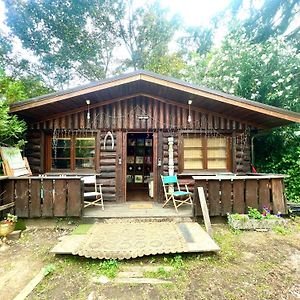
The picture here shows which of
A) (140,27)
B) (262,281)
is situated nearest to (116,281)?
(262,281)

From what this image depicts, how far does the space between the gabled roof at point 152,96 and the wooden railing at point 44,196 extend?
187 cm

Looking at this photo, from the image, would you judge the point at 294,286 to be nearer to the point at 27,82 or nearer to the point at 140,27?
the point at 27,82

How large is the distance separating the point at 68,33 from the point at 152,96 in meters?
10.9

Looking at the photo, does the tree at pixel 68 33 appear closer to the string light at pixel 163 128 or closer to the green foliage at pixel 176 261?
the string light at pixel 163 128

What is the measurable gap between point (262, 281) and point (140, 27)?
16.7 m

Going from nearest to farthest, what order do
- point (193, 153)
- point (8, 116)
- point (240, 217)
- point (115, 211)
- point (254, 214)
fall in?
point (240, 217), point (254, 214), point (8, 116), point (115, 211), point (193, 153)

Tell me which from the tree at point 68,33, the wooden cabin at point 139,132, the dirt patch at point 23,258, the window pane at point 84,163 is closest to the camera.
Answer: the dirt patch at point 23,258

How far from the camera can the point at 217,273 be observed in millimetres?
3066

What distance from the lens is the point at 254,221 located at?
474 centimetres

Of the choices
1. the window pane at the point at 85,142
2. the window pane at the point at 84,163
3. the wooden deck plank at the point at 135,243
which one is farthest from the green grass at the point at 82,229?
the window pane at the point at 85,142

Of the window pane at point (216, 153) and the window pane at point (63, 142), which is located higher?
the window pane at point (63, 142)

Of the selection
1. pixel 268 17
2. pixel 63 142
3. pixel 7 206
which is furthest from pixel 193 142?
pixel 268 17

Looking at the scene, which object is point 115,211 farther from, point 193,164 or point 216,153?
point 216,153

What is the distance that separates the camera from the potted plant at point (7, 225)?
13.6 ft
